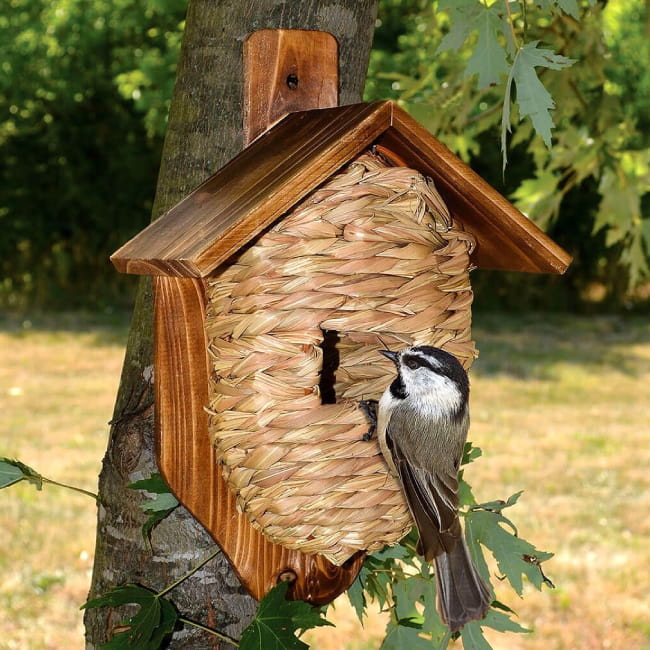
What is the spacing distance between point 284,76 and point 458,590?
1.06 m

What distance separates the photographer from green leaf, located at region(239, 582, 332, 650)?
1.71 meters

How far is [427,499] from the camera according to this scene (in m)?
1.69

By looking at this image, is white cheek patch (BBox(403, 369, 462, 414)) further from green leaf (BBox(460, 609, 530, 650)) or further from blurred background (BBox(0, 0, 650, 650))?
blurred background (BBox(0, 0, 650, 650))

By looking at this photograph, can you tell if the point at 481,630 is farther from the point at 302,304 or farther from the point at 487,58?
the point at 487,58

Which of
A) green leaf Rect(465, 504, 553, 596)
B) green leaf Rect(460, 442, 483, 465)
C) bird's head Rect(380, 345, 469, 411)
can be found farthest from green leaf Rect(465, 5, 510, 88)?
green leaf Rect(465, 504, 553, 596)

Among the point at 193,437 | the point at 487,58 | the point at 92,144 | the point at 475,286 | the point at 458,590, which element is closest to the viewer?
the point at 458,590

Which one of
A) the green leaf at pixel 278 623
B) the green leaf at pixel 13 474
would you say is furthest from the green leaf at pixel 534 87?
the green leaf at pixel 13 474

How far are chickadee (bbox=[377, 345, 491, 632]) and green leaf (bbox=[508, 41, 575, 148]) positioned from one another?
1.57 feet

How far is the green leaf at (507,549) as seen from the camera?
2.03 m

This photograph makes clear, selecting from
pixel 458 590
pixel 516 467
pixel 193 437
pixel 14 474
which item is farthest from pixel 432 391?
pixel 516 467

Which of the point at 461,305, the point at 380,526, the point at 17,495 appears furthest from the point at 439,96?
the point at 17,495

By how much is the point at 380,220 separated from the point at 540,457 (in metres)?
5.55

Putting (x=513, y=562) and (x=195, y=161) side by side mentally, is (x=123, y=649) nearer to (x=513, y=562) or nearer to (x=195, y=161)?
(x=513, y=562)

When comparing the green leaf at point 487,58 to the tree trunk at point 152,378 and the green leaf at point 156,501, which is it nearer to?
the tree trunk at point 152,378
